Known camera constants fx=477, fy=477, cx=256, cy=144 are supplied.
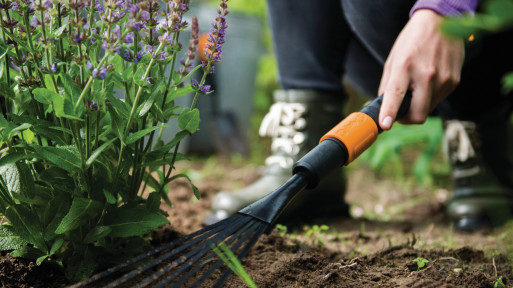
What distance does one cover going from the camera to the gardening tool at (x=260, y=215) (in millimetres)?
940

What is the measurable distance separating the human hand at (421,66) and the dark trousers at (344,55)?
1.55 ft

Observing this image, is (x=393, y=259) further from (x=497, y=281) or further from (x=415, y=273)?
(x=497, y=281)

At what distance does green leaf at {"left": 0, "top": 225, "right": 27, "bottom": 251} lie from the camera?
1.01 metres

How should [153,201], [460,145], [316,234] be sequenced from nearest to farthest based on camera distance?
1. [153,201]
2. [316,234]
3. [460,145]

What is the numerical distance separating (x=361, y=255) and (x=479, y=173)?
0.97 m

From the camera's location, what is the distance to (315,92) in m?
1.93

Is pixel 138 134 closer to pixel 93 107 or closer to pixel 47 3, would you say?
pixel 93 107

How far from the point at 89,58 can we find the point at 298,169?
0.51 meters

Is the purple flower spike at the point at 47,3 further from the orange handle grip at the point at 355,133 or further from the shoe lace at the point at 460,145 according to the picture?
the shoe lace at the point at 460,145

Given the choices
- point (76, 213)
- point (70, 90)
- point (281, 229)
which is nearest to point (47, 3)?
point (70, 90)

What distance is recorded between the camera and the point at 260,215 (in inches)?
40.5

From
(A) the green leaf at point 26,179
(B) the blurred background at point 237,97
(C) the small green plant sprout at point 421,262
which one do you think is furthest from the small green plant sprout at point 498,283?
A: (B) the blurred background at point 237,97

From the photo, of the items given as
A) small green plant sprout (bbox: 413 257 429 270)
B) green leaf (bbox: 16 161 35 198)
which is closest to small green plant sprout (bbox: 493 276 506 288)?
small green plant sprout (bbox: 413 257 429 270)

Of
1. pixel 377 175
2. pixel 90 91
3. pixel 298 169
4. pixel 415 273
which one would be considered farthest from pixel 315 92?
pixel 377 175
